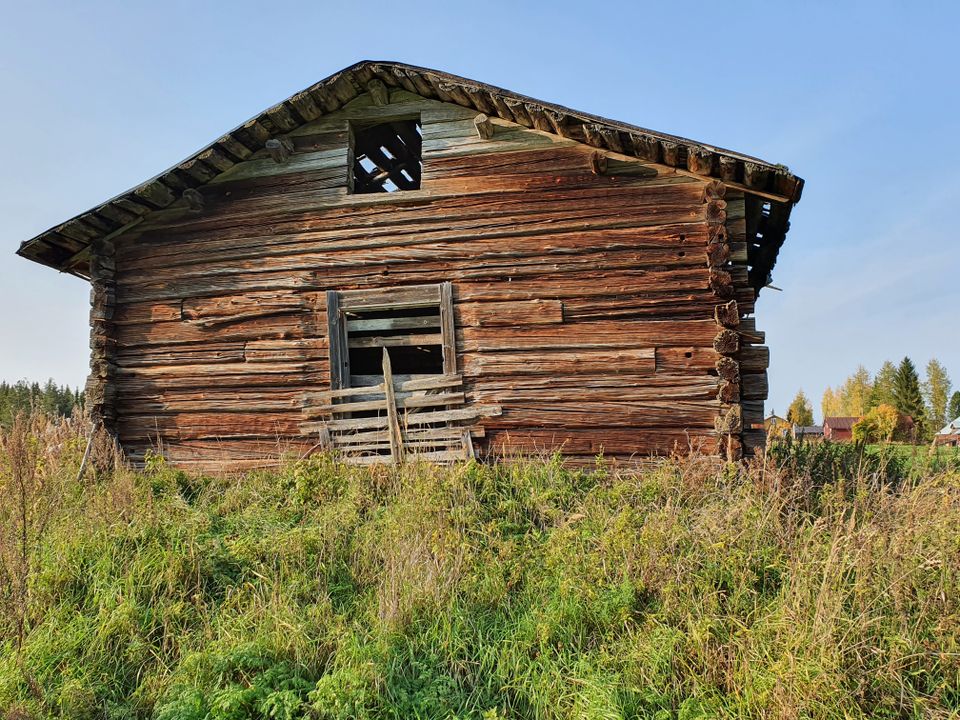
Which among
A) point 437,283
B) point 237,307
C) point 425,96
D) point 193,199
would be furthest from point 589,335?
point 193,199

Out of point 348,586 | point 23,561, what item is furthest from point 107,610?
point 348,586

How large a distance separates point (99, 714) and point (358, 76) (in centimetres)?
791

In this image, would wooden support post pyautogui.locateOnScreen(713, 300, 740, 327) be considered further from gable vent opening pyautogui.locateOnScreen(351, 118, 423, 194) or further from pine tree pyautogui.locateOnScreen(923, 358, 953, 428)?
pine tree pyautogui.locateOnScreen(923, 358, 953, 428)

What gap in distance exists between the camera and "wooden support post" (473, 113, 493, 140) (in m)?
8.24

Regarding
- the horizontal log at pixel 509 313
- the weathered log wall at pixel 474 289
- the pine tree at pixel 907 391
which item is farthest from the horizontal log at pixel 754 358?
the pine tree at pixel 907 391

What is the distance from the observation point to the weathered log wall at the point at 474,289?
25.1 ft

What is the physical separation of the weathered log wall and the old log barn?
1.1 inches

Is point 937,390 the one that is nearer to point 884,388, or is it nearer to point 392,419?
point 884,388

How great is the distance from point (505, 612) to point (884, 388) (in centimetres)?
6209

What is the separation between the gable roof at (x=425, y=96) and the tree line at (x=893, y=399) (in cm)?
1060

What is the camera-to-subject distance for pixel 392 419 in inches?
328

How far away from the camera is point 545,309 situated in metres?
8.04

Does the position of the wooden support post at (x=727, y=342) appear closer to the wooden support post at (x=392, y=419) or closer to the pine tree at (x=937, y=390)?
the wooden support post at (x=392, y=419)

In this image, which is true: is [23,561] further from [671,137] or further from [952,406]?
[952,406]
